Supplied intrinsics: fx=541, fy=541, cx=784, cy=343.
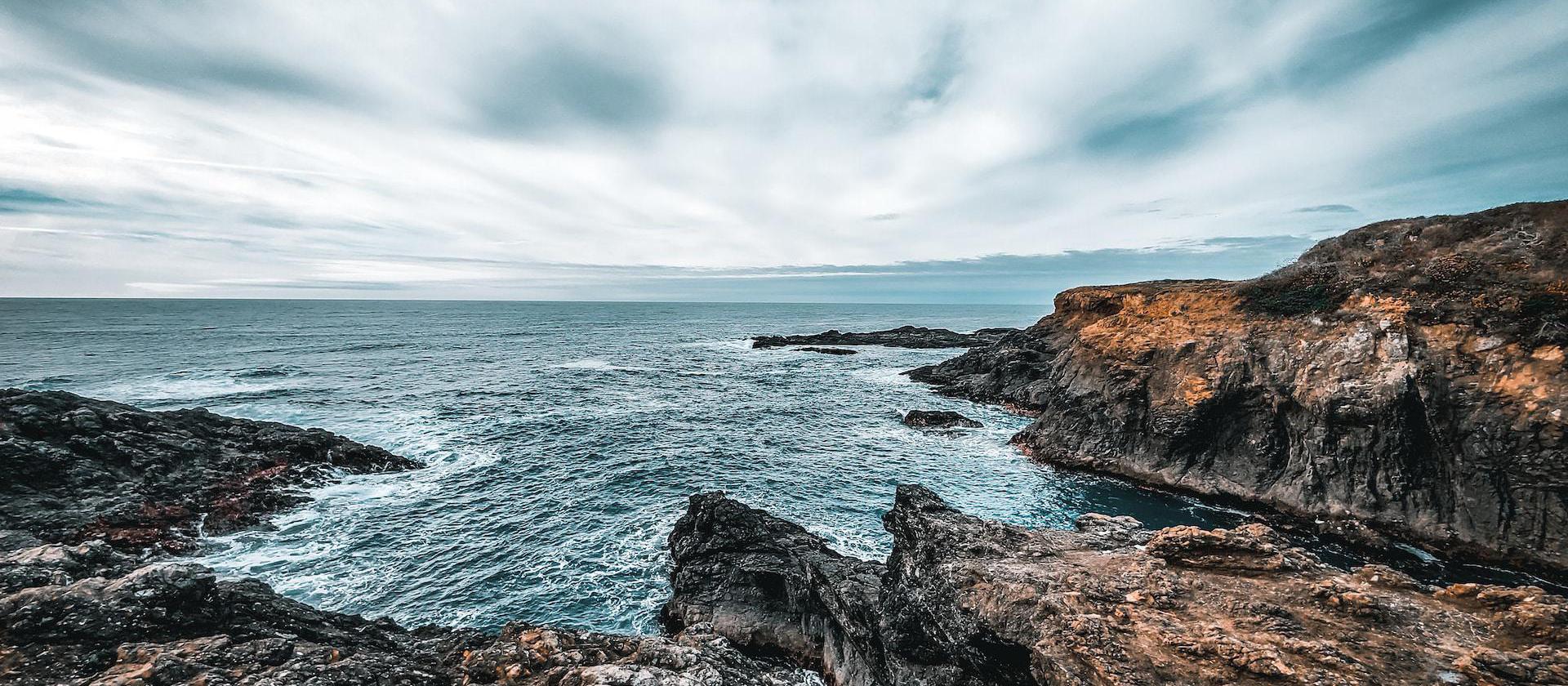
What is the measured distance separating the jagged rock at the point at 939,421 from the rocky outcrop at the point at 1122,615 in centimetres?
2419

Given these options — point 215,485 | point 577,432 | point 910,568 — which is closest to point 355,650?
point 910,568

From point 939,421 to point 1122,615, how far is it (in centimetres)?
3174

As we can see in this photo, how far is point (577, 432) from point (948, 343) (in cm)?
7522

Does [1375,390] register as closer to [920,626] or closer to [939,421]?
[939,421]

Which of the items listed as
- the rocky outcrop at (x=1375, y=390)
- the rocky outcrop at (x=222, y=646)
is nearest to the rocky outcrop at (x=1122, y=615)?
the rocky outcrop at (x=222, y=646)

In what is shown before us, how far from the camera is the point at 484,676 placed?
947cm

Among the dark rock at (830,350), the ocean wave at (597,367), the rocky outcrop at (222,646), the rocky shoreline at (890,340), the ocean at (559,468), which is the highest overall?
the rocky outcrop at (222,646)

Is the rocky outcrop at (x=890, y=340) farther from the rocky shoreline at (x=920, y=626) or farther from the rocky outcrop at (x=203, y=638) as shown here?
the rocky shoreline at (x=920, y=626)

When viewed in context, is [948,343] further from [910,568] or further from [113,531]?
[113,531]

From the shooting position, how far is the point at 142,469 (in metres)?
23.8

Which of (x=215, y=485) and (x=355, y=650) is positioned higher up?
(x=355, y=650)

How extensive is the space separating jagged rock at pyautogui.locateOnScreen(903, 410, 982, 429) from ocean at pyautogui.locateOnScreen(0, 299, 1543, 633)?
120 centimetres

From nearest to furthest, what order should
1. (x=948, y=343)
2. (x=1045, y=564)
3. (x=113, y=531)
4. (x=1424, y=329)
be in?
(x=1045, y=564) → (x=113, y=531) → (x=1424, y=329) → (x=948, y=343)

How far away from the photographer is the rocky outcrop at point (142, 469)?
20.0 meters
